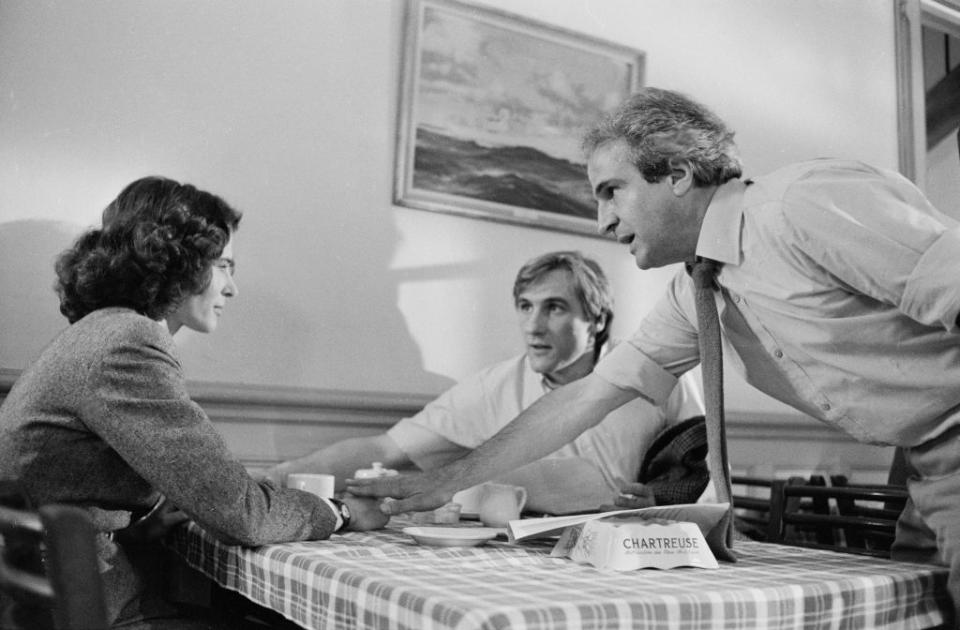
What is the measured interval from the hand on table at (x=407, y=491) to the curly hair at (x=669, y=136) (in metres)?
0.69

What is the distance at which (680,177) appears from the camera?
1.64 meters

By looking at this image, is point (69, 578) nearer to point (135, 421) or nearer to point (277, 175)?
point (135, 421)

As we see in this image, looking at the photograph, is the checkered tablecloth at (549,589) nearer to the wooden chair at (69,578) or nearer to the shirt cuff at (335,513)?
the shirt cuff at (335,513)

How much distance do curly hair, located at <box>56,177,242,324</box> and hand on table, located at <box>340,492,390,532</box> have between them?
49cm

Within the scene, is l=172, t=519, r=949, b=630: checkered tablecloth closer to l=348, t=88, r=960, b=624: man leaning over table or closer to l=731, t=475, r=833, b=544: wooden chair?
l=348, t=88, r=960, b=624: man leaning over table

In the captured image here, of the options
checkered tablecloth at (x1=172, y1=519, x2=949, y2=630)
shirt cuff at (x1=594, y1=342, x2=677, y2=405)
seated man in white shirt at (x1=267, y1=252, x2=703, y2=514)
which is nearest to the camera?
checkered tablecloth at (x1=172, y1=519, x2=949, y2=630)

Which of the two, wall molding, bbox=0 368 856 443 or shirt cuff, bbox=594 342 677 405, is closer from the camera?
shirt cuff, bbox=594 342 677 405

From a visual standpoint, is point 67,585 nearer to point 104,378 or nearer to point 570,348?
point 104,378

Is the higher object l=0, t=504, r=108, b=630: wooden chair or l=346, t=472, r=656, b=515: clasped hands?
l=0, t=504, r=108, b=630: wooden chair

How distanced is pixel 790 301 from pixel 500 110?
143cm

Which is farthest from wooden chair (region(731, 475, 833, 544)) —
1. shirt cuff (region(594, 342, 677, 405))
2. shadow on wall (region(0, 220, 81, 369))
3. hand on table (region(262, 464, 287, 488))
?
shadow on wall (region(0, 220, 81, 369))

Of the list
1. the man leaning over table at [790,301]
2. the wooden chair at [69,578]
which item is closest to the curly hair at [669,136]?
the man leaning over table at [790,301]

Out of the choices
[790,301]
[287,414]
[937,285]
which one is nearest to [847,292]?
[790,301]

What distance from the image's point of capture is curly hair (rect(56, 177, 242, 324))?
1.56 metres
